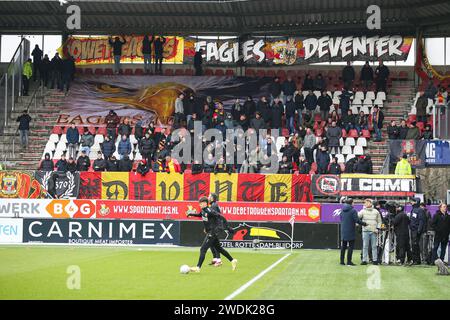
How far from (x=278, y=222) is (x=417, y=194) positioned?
17.6 ft

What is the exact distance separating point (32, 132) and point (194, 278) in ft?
96.0

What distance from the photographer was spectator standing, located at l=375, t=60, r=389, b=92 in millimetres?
47656

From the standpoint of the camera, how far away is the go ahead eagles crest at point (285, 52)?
5025 centimetres

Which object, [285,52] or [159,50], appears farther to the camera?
[159,50]

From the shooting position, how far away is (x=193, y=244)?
117 ft

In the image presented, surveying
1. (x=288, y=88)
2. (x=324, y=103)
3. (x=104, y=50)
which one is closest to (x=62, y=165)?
(x=288, y=88)

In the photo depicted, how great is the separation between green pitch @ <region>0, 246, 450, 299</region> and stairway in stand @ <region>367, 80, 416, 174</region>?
577 inches

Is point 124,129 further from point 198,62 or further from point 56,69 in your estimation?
point 56,69

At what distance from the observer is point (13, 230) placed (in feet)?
119

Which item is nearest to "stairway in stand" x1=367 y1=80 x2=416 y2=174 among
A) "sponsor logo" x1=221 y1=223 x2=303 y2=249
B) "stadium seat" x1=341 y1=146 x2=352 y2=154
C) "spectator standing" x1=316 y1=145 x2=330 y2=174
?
"stadium seat" x1=341 y1=146 x2=352 y2=154

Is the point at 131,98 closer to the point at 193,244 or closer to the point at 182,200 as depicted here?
the point at 182,200

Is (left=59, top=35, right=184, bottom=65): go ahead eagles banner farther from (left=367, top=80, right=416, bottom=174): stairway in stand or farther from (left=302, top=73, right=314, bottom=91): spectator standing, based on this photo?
(left=367, top=80, right=416, bottom=174): stairway in stand

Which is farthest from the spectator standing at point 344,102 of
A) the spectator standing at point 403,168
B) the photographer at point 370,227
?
the photographer at point 370,227
